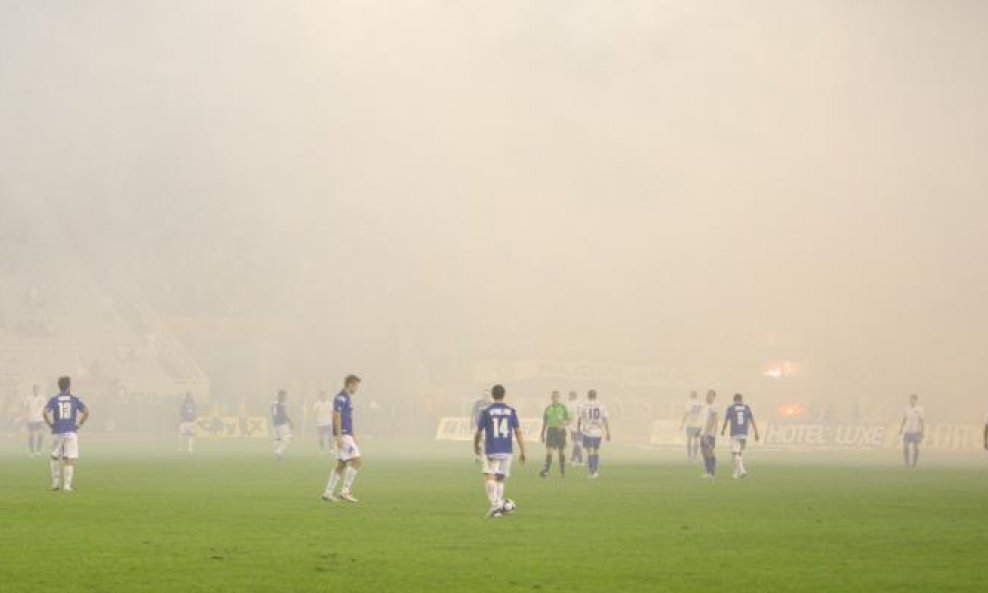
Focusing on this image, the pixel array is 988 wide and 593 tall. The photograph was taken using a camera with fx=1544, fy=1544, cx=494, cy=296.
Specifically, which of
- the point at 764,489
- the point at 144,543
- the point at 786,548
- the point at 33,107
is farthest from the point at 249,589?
the point at 33,107

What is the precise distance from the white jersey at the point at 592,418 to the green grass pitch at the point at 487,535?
3673 mm

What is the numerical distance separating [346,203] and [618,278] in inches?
714

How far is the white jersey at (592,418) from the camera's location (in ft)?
131

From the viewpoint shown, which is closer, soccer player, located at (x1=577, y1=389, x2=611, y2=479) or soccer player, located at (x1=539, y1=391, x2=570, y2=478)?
soccer player, located at (x1=539, y1=391, x2=570, y2=478)

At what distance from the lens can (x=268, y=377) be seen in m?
92.6

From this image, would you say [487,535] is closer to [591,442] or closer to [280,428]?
[591,442]

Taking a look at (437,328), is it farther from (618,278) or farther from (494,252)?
(618,278)

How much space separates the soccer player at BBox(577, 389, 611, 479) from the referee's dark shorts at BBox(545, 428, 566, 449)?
2.54 ft

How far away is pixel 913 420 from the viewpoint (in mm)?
47844

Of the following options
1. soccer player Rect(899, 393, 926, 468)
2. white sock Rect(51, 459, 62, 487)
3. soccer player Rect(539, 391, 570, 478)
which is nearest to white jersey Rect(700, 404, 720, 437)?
soccer player Rect(539, 391, 570, 478)

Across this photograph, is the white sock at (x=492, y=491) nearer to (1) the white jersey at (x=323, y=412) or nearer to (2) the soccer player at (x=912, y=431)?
(2) the soccer player at (x=912, y=431)

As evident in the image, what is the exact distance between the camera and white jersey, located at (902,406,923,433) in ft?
156

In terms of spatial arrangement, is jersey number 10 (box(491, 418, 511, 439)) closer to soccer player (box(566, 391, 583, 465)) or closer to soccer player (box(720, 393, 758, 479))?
soccer player (box(720, 393, 758, 479))

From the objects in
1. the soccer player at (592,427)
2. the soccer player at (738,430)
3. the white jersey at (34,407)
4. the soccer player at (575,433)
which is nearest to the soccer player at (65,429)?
the soccer player at (592,427)
